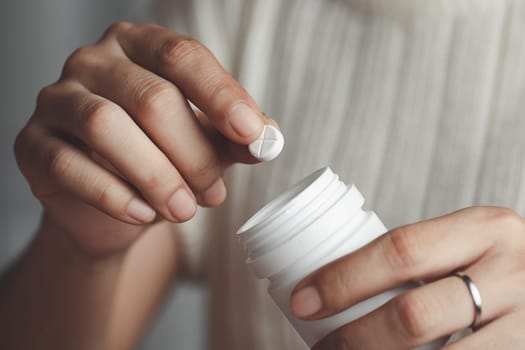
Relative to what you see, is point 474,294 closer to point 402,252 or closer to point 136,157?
point 402,252

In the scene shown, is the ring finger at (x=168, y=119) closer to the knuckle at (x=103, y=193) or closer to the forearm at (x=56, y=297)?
the knuckle at (x=103, y=193)

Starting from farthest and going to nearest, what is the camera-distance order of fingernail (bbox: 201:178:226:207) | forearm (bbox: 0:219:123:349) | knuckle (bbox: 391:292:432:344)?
1. forearm (bbox: 0:219:123:349)
2. fingernail (bbox: 201:178:226:207)
3. knuckle (bbox: 391:292:432:344)

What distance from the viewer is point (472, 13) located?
1.95 feet

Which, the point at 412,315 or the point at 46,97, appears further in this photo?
the point at 46,97

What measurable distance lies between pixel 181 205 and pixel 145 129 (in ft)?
0.16

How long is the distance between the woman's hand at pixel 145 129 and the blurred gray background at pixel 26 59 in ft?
1.71

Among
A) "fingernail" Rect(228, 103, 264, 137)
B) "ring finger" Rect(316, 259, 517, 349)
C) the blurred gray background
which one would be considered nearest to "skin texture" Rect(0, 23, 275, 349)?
"fingernail" Rect(228, 103, 264, 137)

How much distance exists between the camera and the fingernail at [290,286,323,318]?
0.34 metres

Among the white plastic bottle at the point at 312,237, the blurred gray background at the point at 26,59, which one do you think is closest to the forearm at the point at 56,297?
the white plastic bottle at the point at 312,237

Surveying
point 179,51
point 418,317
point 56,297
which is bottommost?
point 56,297

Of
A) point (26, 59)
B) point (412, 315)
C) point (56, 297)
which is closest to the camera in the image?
point (412, 315)

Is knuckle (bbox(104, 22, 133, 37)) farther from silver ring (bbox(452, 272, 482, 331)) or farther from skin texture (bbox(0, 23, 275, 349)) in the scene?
silver ring (bbox(452, 272, 482, 331))

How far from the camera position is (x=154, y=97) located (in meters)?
0.39

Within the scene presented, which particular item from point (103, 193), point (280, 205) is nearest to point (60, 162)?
point (103, 193)
